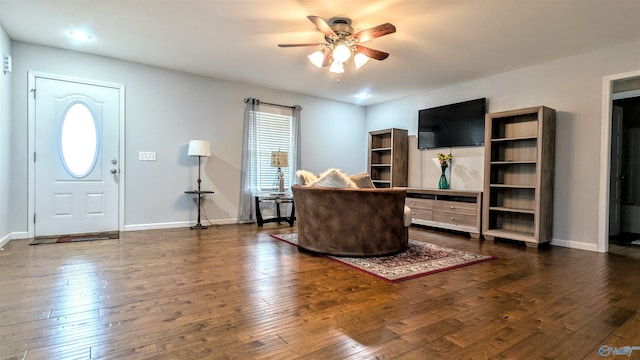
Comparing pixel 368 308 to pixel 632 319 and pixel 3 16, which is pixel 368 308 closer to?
pixel 632 319

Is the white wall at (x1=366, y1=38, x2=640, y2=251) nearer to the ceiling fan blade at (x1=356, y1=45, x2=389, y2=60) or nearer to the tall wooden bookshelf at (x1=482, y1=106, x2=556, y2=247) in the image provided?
the tall wooden bookshelf at (x1=482, y1=106, x2=556, y2=247)

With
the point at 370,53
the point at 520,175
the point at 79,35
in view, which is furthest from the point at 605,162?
the point at 79,35

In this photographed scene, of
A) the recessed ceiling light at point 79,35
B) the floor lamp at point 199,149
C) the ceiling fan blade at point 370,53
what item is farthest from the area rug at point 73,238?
the ceiling fan blade at point 370,53

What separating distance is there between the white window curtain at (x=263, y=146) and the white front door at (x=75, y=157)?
201cm

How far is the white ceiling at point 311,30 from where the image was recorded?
3.11 metres

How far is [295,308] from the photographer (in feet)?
7.14

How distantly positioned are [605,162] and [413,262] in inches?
114

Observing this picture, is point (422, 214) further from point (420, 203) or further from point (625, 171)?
point (625, 171)

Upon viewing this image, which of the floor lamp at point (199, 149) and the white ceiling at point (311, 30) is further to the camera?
the floor lamp at point (199, 149)

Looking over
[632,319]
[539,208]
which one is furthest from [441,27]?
[632,319]

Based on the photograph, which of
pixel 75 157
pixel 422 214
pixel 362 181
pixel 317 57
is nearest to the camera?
pixel 317 57

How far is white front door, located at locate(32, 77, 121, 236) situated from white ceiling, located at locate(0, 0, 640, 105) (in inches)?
26.1

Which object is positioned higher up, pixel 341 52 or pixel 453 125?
pixel 341 52

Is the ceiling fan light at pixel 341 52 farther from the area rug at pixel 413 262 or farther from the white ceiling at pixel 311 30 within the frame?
the area rug at pixel 413 262
